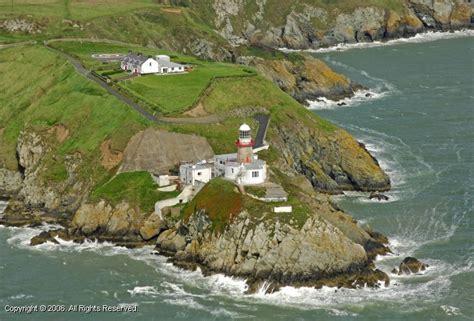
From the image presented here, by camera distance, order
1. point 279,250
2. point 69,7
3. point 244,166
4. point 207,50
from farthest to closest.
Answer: point 69,7, point 207,50, point 244,166, point 279,250

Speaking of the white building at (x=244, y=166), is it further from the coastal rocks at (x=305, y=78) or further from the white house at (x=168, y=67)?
the coastal rocks at (x=305, y=78)

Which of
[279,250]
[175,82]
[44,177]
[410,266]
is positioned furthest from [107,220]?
[175,82]

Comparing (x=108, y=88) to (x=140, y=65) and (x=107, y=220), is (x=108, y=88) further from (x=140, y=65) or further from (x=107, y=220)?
(x=107, y=220)

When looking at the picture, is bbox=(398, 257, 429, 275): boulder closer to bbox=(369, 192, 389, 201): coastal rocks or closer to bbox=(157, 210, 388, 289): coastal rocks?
bbox=(157, 210, 388, 289): coastal rocks

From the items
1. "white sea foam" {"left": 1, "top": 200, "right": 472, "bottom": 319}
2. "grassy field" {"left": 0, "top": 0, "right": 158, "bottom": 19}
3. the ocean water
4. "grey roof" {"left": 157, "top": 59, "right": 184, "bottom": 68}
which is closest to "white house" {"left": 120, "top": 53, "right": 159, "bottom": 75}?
"grey roof" {"left": 157, "top": 59, "right": 184, "bottom": 68}

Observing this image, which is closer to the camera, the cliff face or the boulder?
the cliff face

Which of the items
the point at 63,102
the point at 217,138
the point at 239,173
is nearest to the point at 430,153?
the point at 217,138
